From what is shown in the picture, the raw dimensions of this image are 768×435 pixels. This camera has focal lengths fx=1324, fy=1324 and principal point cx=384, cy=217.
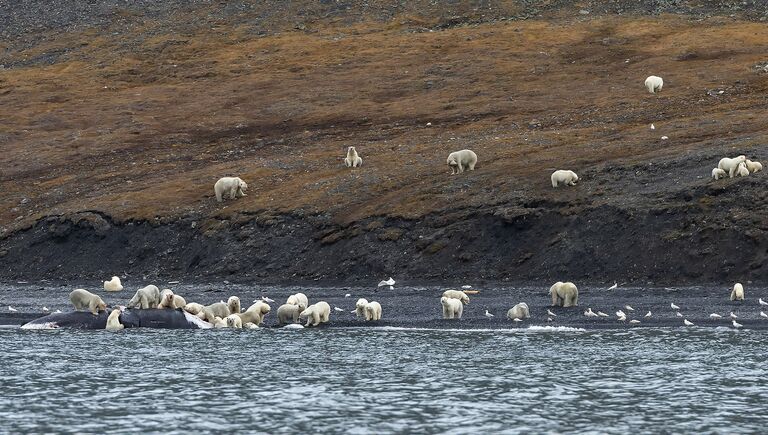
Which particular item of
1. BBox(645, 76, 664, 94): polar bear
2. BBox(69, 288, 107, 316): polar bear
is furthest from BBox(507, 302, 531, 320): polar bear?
BBox(645, 76, 664, 94): polar bear

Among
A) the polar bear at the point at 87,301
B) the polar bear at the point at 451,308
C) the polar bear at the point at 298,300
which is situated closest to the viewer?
the polar bear at the point at 451,308

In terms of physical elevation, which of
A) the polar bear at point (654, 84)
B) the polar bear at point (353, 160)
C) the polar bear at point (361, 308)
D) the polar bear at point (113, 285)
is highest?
the polar bear at point (654, 84)

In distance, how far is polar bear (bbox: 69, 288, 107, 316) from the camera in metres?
36.6

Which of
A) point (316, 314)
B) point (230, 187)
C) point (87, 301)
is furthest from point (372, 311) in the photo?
point (230, 187)

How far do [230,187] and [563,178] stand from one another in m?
15.2

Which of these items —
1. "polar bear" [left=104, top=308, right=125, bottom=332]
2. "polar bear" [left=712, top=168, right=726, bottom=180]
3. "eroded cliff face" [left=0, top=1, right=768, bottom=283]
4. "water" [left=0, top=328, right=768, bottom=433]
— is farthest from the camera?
"polar bear" [left=712, top=168, right=726, bottom=180]

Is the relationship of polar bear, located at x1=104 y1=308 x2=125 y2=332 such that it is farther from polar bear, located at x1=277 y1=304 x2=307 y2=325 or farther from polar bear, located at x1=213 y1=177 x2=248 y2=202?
polar bear, located at x1=213 y1=177 x2=248 y2=202

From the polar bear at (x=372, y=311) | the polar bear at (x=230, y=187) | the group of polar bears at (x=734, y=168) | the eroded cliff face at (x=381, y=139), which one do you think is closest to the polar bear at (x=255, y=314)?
the polar bear at (x=372, y=311)

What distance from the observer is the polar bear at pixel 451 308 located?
36406 millimetres

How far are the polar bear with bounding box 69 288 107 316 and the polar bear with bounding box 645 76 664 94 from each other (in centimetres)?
4203

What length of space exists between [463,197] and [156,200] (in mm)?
14664

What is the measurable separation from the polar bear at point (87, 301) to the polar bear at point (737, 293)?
1747cm

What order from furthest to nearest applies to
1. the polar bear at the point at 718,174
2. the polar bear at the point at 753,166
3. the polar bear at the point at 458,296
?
1. the polar bear at the point at 753,166
2. the polar bear at the point at 718,174
3. the polar bear at the point at 458,296

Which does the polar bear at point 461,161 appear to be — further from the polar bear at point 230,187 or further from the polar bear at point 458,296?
the polar bear at point 458,296
